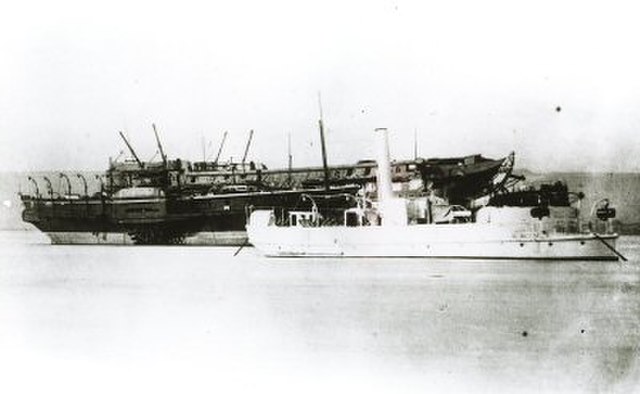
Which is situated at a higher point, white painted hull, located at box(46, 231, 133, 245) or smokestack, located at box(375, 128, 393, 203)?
smokestack, located at box(375, 128, 393, 203)

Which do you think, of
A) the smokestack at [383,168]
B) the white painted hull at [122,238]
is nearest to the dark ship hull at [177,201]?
the white painted hull at [122,238]

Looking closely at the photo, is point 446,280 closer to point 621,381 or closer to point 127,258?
point 621,381

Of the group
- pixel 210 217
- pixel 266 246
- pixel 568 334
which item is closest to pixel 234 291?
pixel 568 334

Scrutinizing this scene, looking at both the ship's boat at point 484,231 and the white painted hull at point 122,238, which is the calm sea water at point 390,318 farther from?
the white painted hull at point 122,238

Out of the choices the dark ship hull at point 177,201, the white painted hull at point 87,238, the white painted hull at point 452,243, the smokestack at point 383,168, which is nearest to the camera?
the white painted hull at point 452,243

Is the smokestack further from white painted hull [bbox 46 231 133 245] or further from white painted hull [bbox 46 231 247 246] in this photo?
white painted hull [bbox 46 231 133 245]

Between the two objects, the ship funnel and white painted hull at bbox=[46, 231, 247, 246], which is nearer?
the ship funnel

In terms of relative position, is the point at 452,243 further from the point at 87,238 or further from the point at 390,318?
the point at 87,238

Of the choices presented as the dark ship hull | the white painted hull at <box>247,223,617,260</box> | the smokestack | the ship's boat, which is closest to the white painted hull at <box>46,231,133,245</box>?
the dark ship hull
